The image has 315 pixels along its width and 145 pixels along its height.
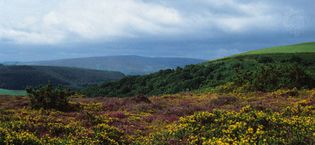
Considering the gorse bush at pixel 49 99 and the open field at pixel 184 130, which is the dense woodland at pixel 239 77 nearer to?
the open field at pixel 184 130

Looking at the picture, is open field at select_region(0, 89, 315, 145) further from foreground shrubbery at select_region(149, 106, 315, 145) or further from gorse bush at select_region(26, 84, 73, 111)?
gorse bush at select_region(26, 84, 73, 111)

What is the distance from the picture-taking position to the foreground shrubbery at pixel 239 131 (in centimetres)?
Result: 1416

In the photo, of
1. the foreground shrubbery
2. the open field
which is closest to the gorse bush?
the open field

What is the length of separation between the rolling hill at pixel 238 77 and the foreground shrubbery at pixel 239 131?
28143 mm

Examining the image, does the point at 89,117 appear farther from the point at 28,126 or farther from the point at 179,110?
the point at 179,110

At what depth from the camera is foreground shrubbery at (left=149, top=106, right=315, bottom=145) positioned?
46.5 ft

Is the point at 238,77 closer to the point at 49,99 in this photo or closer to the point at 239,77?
the point at 239,77

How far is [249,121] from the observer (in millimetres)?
17375

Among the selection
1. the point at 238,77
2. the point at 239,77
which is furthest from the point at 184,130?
the point at 238,77

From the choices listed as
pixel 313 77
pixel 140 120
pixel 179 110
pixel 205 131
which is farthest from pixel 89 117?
pixel 313 77

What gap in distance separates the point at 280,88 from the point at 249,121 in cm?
2912

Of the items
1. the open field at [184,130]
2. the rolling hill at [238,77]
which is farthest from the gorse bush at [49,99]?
the rolling hill at [238,77]

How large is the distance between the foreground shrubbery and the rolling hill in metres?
28.1

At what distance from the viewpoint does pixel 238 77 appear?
51219 millimetres
